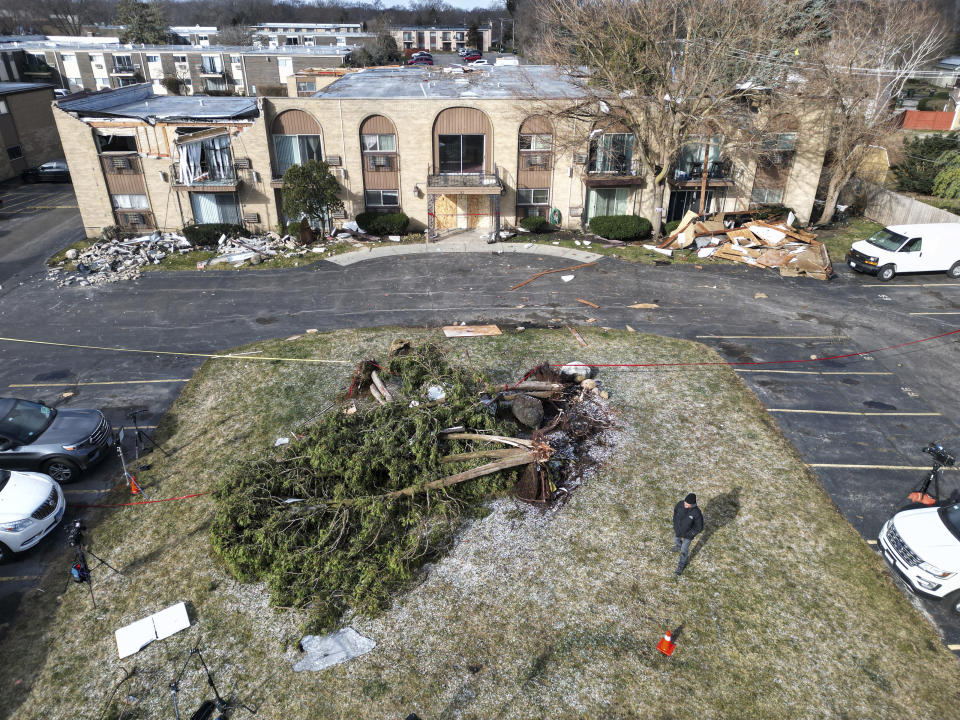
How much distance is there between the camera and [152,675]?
372 inches

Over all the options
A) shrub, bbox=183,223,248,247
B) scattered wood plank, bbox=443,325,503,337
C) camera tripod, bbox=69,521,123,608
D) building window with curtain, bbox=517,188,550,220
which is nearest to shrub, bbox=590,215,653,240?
building window with curtain, bbox=517,188,550,220

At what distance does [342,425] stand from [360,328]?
8.36m

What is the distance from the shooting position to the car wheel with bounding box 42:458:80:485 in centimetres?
1362

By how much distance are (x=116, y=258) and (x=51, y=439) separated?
16918 mm

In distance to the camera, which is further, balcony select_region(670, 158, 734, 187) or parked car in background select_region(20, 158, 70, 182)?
parked car in background select_region(20, 158, 70, 182)

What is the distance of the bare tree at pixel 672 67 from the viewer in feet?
85.6

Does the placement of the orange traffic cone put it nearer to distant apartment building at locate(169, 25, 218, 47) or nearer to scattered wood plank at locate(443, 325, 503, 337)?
scattered wood plank at locate(443, 325, 503, 337)

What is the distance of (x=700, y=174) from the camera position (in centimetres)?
3075

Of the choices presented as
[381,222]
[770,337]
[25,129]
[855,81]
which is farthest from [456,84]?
[25,129]

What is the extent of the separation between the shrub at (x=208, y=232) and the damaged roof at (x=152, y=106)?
5.21 meters

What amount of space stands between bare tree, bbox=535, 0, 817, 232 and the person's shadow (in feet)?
65.1

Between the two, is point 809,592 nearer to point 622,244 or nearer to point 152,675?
point 152,675

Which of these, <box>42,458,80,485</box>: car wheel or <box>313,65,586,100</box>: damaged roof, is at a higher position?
<box>313,65,586,100</box>: damaged roof

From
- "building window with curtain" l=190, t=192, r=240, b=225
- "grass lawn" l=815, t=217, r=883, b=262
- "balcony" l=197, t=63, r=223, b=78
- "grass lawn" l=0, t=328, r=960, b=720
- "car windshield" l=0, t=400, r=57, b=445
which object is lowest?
"grass lawn" l=0, t=328, r=960, b=720
